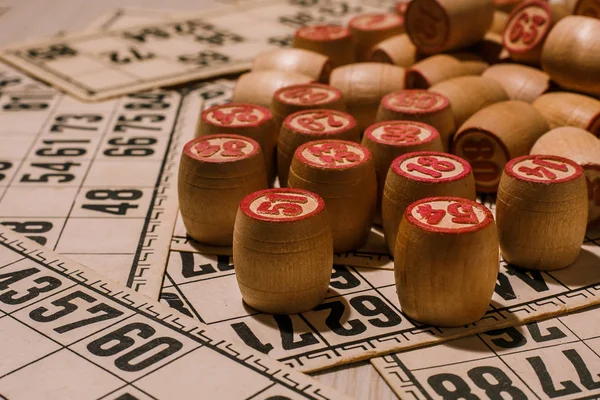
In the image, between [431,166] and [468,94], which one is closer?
[431,166]

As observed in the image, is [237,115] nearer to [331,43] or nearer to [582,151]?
[331,43]

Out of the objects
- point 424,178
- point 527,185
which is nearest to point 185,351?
point 424,178

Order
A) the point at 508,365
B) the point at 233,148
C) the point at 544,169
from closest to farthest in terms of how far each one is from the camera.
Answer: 1. the point at 508,365
2. the point at 544,169
3. the point at 233,148

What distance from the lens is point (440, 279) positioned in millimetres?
1326

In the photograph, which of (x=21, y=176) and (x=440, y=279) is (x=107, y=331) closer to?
(x=440, y=279)

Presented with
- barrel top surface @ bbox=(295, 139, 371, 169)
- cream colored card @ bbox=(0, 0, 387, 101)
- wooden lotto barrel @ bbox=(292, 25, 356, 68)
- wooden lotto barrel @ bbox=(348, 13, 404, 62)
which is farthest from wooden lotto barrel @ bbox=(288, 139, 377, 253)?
cream colored card @ bbox=(0, 0, 387, 101)

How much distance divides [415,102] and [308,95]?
254mm

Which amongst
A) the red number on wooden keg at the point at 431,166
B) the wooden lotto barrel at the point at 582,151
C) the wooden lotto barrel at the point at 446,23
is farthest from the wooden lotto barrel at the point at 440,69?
the red number on wooden keg at the point at 431,166

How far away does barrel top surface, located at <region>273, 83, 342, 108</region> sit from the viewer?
1.89 meters

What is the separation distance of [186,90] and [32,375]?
145 cm

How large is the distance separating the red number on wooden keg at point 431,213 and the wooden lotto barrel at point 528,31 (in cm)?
85

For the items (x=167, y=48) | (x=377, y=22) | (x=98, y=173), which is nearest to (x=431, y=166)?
(x=98, y=173)

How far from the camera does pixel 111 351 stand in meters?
1.32

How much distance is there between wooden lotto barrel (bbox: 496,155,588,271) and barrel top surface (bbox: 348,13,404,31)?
3.19 feet
